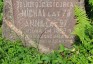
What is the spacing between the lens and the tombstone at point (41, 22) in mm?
3965

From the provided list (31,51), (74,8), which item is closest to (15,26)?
(31,51)

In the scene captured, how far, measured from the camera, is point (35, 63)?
12.5 ft

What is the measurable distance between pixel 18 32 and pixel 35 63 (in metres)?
0.58

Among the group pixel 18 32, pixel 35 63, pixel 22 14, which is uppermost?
pixel 22 14

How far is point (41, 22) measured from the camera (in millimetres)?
4082

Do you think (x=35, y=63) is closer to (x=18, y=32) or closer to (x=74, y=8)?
(x=18, y=32)

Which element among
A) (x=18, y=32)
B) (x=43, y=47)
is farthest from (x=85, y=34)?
(x=18, y=32)

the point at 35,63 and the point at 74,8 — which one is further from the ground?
the point at 74,8

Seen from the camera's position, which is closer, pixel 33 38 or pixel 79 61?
pixel 79 61

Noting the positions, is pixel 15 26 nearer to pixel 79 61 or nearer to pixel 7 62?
pixel 7 62

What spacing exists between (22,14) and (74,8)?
0.74 meters

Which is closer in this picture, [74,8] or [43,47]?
[74,8]

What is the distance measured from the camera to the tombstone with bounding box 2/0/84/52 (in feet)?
13.0

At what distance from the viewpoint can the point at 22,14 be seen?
13.2ft
